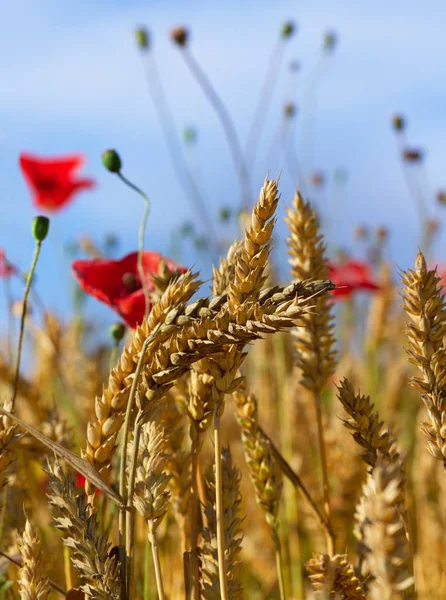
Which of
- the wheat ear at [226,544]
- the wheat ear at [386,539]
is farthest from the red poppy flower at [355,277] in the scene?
the wheat ear at [386,539]

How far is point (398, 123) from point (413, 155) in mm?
202

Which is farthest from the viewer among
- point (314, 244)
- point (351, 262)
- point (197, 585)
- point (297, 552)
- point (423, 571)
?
point (351, 262)

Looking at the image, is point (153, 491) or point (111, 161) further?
point (111, 161)

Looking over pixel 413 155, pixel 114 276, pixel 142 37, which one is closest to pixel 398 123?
pixel 413 155

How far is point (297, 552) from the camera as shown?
1168 mm

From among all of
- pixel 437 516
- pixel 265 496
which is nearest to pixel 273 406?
pixel 437 516

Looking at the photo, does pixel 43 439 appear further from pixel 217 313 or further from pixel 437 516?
pixel 437 516

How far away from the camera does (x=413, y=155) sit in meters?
2.07

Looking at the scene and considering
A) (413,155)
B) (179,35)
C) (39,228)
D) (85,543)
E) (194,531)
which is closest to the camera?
(85,543)

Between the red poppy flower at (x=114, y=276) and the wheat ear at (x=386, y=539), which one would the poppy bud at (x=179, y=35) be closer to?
the red poppy flower at (x=114, y=276)

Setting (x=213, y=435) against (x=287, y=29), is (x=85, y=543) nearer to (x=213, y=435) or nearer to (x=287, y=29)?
(x=213, y=435)

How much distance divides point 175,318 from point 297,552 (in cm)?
80

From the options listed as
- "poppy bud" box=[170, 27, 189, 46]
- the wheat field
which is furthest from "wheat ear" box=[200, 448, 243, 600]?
"poppy bud" box=[170, 27, 189, 46]

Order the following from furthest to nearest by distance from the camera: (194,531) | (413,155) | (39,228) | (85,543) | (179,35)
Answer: (413,155) < (179,35) < (39,228) < (194,531) < (85,543)
